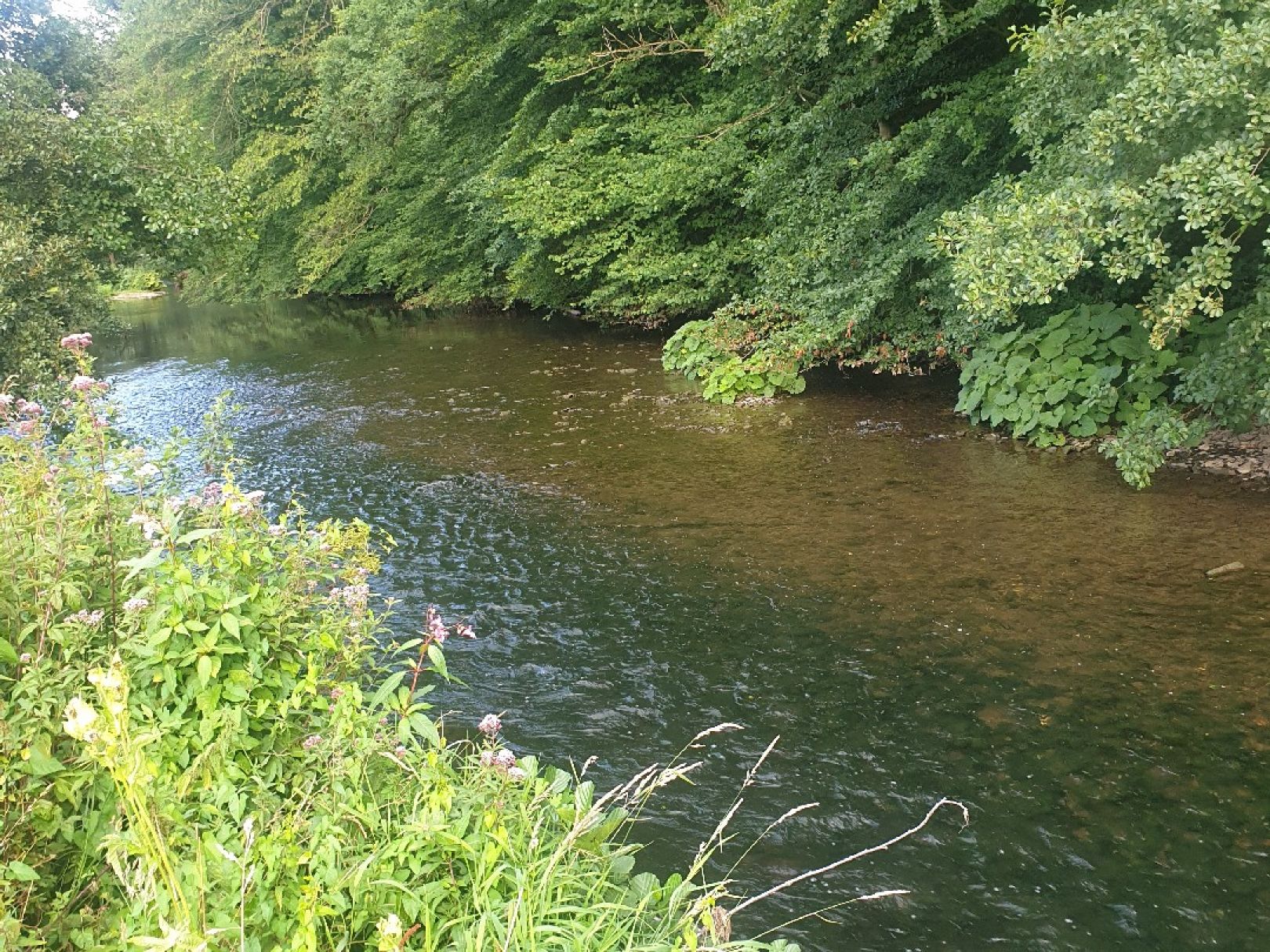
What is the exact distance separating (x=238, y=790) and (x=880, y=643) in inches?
173

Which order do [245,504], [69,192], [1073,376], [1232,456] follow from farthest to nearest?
1. [69,192]
2. [1073,376]
3. [1232,456]
4. [245,504]

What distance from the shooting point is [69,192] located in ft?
37.6

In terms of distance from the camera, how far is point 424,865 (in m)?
2.49

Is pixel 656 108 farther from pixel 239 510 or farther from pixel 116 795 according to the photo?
pixel 116 795

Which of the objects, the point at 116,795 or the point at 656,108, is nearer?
the point at 116,795

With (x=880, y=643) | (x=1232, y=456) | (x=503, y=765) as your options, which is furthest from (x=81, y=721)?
(x=1232, y=456)

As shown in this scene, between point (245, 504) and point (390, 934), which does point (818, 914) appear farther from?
point (245, 504)

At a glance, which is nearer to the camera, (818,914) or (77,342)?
(818,914)

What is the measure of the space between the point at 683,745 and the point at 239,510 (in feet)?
9.17

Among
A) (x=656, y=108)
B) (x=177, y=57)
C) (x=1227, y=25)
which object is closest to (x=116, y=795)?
(x=1227, y=25)

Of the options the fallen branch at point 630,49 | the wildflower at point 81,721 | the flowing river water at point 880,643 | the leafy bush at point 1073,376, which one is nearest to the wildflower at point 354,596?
the wildflower at point 81,721

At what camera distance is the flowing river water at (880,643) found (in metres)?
3.93

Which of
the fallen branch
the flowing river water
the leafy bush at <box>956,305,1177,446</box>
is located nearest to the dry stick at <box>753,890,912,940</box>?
the flowing river water

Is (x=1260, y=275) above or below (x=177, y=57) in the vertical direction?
below
